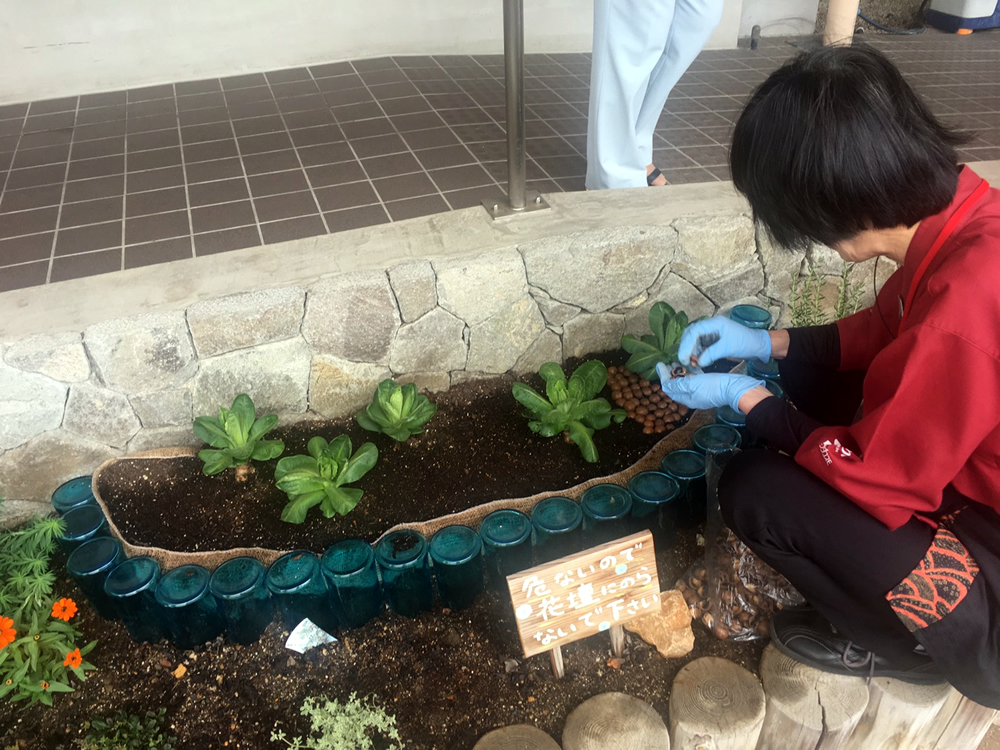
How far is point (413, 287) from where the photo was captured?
2049mm

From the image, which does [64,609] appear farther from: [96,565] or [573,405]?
[573,405]

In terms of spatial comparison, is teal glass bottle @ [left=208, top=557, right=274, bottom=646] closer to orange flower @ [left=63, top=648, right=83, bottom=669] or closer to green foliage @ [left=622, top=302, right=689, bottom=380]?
orange flower @ [left=63, top=648, right=83, bottom=669]

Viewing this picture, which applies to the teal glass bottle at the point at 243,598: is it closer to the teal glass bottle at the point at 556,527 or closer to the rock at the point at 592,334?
the teal glass bottle at the point at 556,527

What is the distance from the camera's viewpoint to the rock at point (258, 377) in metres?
2.01

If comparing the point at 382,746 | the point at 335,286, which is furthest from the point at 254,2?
the point at 382,746

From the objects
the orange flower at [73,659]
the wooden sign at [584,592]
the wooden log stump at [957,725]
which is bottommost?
the wooden log stump at [957,725]

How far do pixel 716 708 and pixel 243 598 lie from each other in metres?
1.03

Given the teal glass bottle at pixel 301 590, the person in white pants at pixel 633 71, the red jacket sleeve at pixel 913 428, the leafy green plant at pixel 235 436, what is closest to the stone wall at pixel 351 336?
the leafy green plant at pixel 235 436

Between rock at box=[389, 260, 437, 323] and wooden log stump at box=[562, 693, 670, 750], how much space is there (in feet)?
3.63

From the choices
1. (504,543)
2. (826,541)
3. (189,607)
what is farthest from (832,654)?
(189,607)

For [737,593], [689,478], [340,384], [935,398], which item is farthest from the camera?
[340,384]

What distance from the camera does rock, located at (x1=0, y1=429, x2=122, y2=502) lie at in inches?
77.1

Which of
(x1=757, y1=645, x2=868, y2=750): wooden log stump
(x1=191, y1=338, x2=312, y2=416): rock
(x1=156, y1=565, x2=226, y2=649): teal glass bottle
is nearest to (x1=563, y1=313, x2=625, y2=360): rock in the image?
(x1=191, y1=338, x2=312, y2=416): rock

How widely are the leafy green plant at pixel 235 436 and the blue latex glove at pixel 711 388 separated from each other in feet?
3.43
